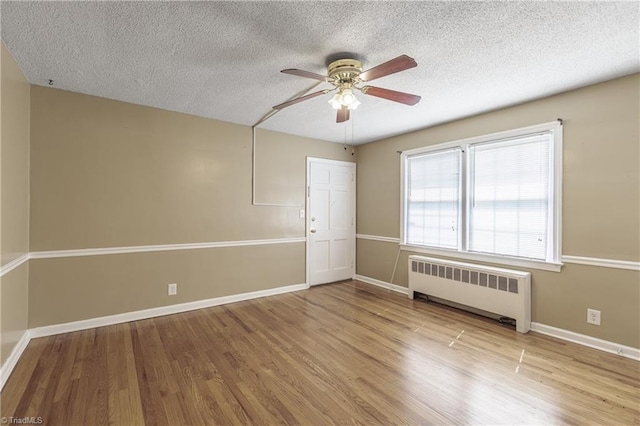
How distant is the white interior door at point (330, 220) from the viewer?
4.90m

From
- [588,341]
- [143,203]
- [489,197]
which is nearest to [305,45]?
[143,203]

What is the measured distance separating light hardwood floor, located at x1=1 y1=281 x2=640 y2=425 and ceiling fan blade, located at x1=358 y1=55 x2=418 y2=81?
7.30 ft

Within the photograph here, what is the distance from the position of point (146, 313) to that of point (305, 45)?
11.0 ft

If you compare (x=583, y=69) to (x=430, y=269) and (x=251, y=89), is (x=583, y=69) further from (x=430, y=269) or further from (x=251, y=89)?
(x=251, y=89)

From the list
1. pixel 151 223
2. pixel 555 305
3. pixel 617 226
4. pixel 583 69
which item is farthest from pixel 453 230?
pixel 151 223

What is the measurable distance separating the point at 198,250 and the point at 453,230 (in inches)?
134

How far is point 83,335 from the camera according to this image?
2.93 meters

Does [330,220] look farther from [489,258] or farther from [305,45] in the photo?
[305,45]

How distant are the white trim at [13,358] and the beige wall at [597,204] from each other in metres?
4.72

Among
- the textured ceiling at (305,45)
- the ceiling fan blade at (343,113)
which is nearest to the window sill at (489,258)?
the textured ceiling at (305,45)

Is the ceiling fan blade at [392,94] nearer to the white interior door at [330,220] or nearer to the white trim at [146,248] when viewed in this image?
the white interior door at [330,220]

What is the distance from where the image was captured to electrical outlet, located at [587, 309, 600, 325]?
272cm

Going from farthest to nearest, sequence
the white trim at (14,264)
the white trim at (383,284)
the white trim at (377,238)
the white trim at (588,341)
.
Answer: the white trim at (377,238), the white trim at (383,284), the white trim at (588,341), the white trim at (14,264)

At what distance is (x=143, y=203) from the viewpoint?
11.3ft
